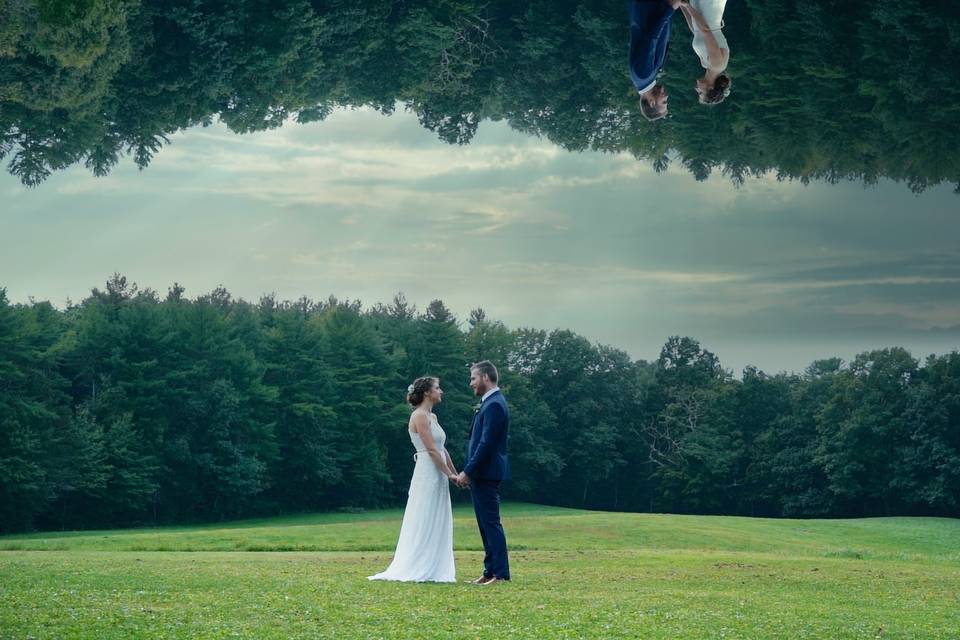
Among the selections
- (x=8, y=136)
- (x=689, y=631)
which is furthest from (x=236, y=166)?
(x=689, y=631)

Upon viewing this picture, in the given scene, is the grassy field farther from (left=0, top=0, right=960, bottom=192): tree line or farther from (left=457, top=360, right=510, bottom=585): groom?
(left=0, top=0, right=960, bottom=192): tree line

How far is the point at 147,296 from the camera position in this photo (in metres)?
80.3

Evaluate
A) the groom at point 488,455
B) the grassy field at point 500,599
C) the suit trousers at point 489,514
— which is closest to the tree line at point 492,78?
the grassy field at point 500,599

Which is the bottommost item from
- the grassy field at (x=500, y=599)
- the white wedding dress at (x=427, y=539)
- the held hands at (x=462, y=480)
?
the grassy field at (x=500, y=599)

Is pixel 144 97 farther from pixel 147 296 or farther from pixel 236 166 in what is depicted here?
pixel 147 296

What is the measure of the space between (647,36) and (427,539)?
882 centimetres

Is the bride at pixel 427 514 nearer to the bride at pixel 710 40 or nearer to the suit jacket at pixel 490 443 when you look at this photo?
the suit jacket at pixel 490 443

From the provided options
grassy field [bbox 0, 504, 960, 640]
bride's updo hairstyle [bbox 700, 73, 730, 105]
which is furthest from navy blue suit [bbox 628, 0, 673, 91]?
grassy field [bbox 0, 504, 960, 640]

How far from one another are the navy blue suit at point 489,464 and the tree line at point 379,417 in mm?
48022

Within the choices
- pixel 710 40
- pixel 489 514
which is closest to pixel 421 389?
pixel 489 514

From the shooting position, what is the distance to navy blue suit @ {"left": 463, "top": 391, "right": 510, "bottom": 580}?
47.1ft

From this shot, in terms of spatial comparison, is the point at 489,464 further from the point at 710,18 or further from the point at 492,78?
the point at 492,78

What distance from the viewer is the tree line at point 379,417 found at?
62.1 meters

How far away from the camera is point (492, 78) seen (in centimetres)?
2875
